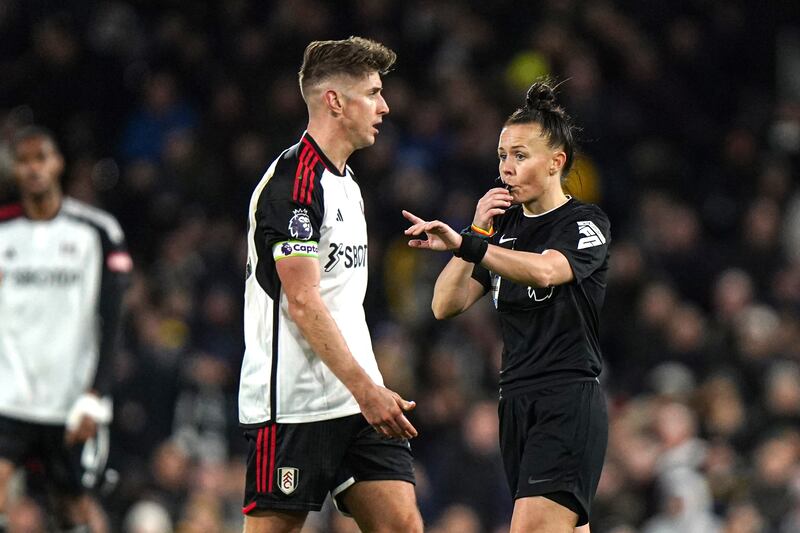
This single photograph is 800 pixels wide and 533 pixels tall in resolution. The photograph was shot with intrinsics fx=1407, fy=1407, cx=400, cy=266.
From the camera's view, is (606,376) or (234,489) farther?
(606,376)

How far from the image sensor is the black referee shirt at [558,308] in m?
5.62

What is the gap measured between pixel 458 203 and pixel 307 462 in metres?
7.58

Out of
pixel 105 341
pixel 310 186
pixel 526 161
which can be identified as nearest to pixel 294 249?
pixel 310 186

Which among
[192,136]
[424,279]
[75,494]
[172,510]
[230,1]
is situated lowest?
[172,510]

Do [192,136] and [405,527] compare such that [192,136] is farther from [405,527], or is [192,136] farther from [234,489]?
[405,527]

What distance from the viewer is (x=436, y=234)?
17.2ft

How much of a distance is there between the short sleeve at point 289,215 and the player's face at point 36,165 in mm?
2010

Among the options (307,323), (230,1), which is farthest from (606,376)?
(307,323)

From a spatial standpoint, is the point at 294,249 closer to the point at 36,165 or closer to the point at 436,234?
the point at 436,234

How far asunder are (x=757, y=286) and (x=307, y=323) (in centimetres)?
813

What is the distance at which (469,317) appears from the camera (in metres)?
12.7

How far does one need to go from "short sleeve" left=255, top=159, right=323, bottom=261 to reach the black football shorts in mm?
2290

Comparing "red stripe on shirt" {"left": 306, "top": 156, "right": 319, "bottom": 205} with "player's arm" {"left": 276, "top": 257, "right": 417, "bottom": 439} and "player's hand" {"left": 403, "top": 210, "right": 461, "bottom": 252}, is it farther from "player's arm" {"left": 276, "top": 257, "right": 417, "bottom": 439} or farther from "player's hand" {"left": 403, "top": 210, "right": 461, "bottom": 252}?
"player's hand" {"left": 403, "top": 210, "right": 461, "bottom": 252}

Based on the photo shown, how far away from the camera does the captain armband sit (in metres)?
5.45
